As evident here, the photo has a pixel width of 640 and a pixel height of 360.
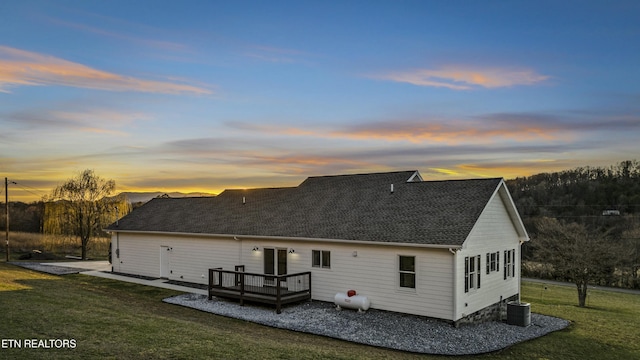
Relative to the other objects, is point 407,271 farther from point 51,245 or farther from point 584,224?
point 51,245

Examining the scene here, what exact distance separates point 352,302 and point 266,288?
3.77m

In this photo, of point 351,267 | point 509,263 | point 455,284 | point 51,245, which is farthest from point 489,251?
point 51,245

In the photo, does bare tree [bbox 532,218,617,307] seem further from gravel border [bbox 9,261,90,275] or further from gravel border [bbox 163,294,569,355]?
gravel border [bbox 9,261,90,275]

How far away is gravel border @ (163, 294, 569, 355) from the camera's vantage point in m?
12.3

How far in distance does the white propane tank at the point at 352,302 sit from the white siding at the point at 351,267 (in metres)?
0.30

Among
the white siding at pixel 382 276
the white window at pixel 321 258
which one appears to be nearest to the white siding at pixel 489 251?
the white siding at pixel 382 276

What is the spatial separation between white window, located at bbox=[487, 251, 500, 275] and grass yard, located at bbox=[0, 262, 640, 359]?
2.96m

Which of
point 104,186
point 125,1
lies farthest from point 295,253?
point 104,186

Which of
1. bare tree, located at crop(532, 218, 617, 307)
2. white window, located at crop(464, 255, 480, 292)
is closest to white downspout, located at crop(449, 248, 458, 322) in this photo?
white window, located at crop(464, 255, 480, 292)

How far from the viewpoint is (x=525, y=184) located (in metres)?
61.4

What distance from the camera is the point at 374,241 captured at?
1509cm

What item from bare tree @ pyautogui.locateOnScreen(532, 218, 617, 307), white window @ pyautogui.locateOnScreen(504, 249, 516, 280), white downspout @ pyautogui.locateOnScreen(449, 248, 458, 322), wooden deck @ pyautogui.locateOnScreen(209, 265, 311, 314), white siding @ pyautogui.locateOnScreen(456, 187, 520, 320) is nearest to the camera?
white downspout @ pyautogui.locateOnScreen(449, 248, 458, 322)

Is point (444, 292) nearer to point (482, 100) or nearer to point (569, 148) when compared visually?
point (482, 100)

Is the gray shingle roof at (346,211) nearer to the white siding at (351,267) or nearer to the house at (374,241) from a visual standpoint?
the house at (374,241)
